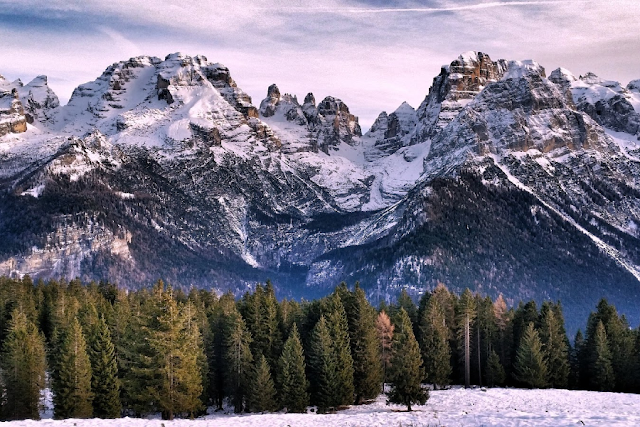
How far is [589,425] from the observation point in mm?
38656

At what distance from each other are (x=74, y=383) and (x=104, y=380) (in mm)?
3518

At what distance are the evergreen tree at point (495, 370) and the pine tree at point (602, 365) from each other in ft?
35.7

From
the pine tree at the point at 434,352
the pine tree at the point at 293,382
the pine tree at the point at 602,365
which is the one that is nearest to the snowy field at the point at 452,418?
the pine tree at the point at 293,382

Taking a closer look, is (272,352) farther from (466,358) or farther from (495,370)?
(495,370)

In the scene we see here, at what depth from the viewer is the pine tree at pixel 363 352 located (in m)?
75.9

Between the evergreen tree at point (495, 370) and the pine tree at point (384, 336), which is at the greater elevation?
the pine tree at point (384, 336)

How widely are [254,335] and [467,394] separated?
76.6 ft

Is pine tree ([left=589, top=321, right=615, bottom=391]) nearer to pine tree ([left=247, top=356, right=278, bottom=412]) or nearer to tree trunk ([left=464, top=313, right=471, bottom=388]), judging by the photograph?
tree trunk ([left=464, top=313, right=471, bottom=388])

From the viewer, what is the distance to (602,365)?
88.6 m

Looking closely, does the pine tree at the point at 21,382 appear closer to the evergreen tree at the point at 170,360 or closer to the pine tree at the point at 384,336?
the evergreen tree at the point at 170,360

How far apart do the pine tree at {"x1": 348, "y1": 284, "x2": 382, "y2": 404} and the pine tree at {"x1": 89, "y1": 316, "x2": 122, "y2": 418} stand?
24315 millimetres

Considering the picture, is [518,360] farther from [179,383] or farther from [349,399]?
[179,383]

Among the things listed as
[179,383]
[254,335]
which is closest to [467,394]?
[254,335]

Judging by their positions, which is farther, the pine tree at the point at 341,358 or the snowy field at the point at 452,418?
the pine tree at the point at 341,358
